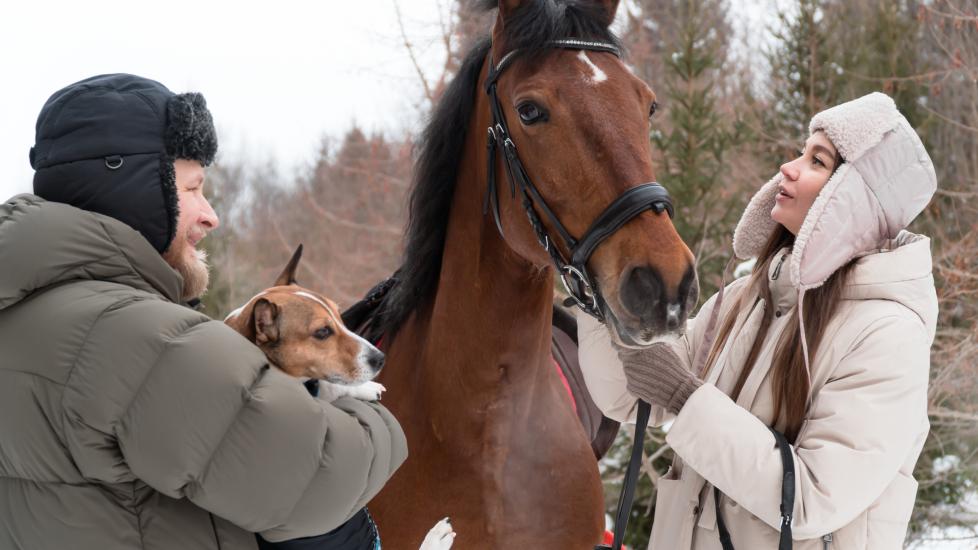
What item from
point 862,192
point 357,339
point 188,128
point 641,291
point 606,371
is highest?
point 188,128

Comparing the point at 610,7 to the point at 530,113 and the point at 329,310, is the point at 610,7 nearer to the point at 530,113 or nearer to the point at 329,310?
the point at 530,113

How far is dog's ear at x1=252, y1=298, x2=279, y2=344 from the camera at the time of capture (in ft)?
7.56

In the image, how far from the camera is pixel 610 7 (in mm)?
2623

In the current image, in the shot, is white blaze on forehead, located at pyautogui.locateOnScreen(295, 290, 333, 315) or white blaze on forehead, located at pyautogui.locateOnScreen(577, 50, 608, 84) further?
white blaze on forehead, located at pyautogui.locateOnScreen(295, 290, 333, 315)

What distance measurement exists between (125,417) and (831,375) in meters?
1.64

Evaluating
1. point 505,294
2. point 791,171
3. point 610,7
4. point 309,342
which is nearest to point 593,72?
point 610,7

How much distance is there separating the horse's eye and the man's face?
2.96ft

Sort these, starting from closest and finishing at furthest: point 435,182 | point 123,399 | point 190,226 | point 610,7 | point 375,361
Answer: point 123,399, point 190,226, point 375,361, point 610,7, point 435,182

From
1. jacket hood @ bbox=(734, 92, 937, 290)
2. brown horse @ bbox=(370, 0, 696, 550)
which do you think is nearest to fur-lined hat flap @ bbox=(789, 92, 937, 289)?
jacket hood @ bbox=(734, 92, 937, 290)

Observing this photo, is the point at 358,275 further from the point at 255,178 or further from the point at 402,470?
the point at 255,178

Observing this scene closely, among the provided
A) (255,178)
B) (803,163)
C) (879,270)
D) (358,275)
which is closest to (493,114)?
(803,163)

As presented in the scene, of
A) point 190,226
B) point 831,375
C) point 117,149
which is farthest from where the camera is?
point 831,375

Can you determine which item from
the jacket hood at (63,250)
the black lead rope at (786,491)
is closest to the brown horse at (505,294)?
the black lead rope at (786,491)

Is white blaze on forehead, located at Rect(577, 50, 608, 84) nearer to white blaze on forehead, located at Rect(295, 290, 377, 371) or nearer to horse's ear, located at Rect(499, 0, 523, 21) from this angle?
horse's ear, located at Rect(499, 0, 523, 21)
